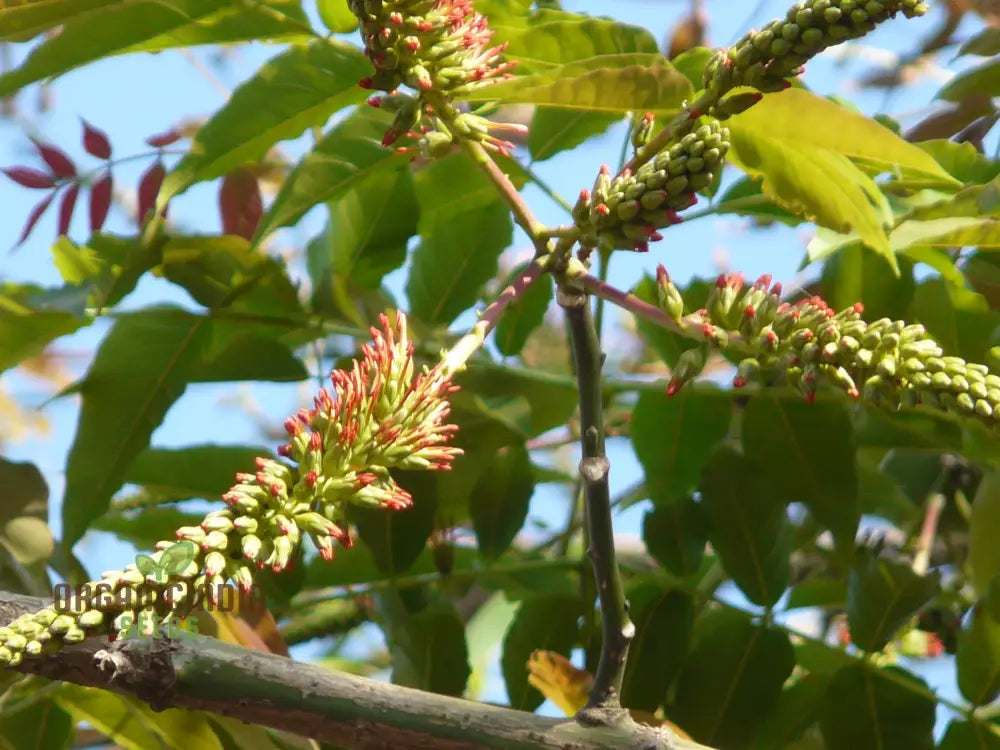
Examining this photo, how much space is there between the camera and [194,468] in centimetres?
111

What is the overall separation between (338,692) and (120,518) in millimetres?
574

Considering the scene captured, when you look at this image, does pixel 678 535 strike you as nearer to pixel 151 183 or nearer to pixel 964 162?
pixel 964 162

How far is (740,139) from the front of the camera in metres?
0.72

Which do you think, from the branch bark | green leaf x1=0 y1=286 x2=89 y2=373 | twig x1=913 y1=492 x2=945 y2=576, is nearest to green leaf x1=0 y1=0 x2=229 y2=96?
green leaf x1=0 y1=286 x2=89 y2=373

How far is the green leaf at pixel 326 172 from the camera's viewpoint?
2.90 feet

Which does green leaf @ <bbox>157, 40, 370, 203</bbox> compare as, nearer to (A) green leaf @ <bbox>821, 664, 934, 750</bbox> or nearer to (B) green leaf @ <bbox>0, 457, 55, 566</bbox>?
(B) green leaf @ <bbox>0, 457, 55, 566</bbox>

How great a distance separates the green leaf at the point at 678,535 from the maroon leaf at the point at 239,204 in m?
0.54

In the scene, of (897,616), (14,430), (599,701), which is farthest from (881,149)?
(14,430)

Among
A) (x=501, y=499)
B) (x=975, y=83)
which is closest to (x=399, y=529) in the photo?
(x=501, y=499)

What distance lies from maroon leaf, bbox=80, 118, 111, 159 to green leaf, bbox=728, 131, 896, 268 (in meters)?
0.73

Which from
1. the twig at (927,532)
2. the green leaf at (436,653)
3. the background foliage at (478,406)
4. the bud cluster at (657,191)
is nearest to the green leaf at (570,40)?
the background foliage at (478,406)

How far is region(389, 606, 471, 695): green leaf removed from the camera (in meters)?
1.00

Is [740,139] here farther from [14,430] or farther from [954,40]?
[14,430]

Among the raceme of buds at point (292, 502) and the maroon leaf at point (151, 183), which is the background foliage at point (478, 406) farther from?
the raceme of buds at point (292, 502)
